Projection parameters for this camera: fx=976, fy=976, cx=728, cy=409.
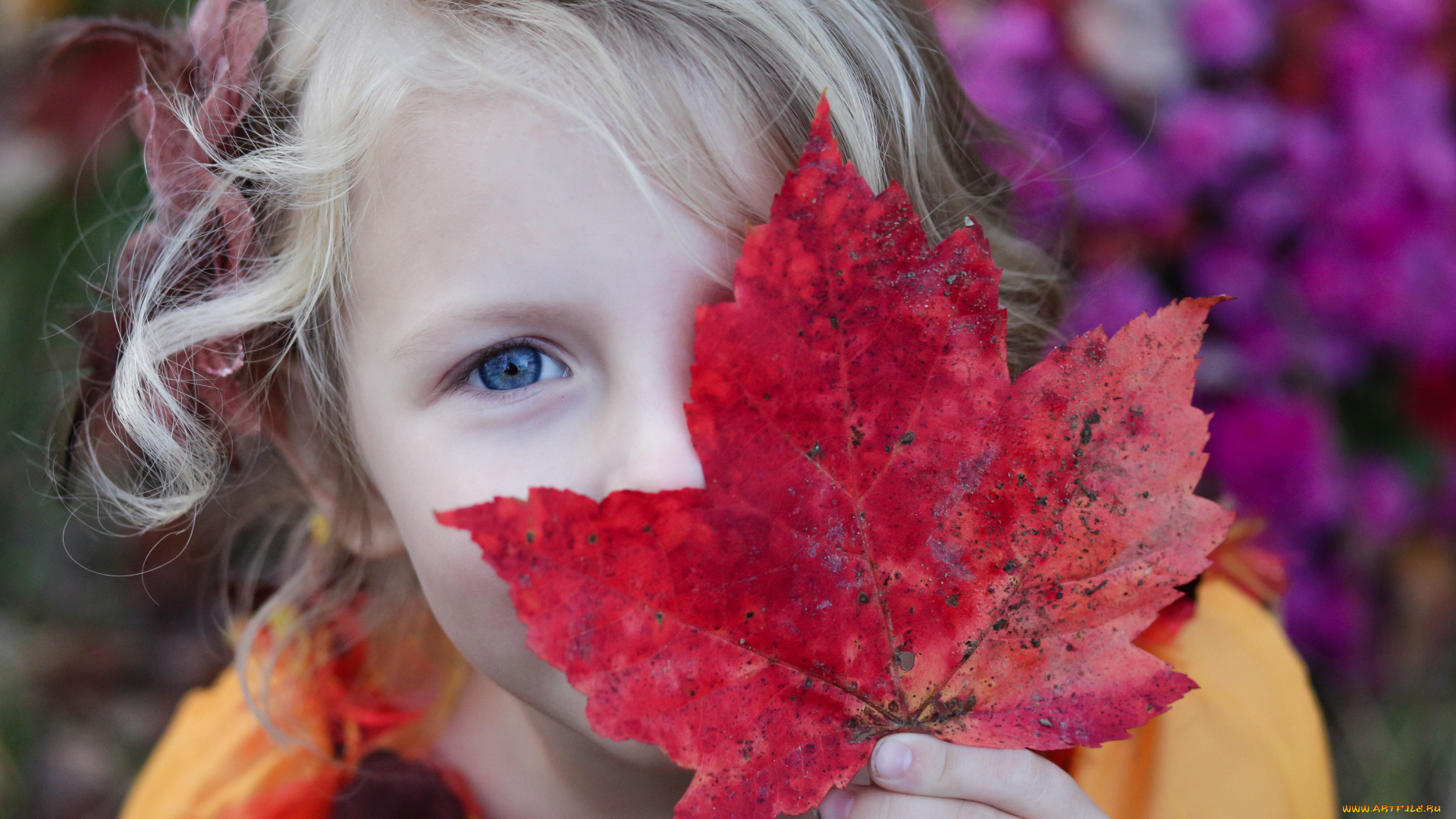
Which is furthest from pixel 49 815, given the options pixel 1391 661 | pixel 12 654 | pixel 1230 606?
pixel 1391 661

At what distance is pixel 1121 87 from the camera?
4.50 ft

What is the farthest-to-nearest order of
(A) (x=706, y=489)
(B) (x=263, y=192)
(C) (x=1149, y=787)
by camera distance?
(C) (x=1149, y=787)
(B) (x=263, y=192)
(A) (x=706, y=489)

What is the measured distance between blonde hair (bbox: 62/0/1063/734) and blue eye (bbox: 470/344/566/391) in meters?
0.14

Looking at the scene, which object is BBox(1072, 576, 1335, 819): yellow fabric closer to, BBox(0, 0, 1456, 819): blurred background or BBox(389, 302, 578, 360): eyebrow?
BBox(0, 0, 1456, 819): blurred background

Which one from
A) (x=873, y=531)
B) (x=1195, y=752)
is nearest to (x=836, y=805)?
(x=873, y=531)

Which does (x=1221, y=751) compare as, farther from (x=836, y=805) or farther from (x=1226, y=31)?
(x=1226, y=31)

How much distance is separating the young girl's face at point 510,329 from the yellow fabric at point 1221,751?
491 millimetres

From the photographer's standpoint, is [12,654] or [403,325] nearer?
[403,325]

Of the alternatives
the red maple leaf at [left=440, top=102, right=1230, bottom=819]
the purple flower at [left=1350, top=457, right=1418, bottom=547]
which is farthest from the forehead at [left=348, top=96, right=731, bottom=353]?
the purple flower at [left=1350, top=457, right=1418, bottom=547]

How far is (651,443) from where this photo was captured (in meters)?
0.58

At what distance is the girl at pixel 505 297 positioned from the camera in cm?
61

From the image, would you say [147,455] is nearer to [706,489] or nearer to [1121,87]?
[706,489]

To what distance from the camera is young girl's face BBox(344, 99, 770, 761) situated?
604 millimetres

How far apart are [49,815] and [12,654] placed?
0.92 ft
